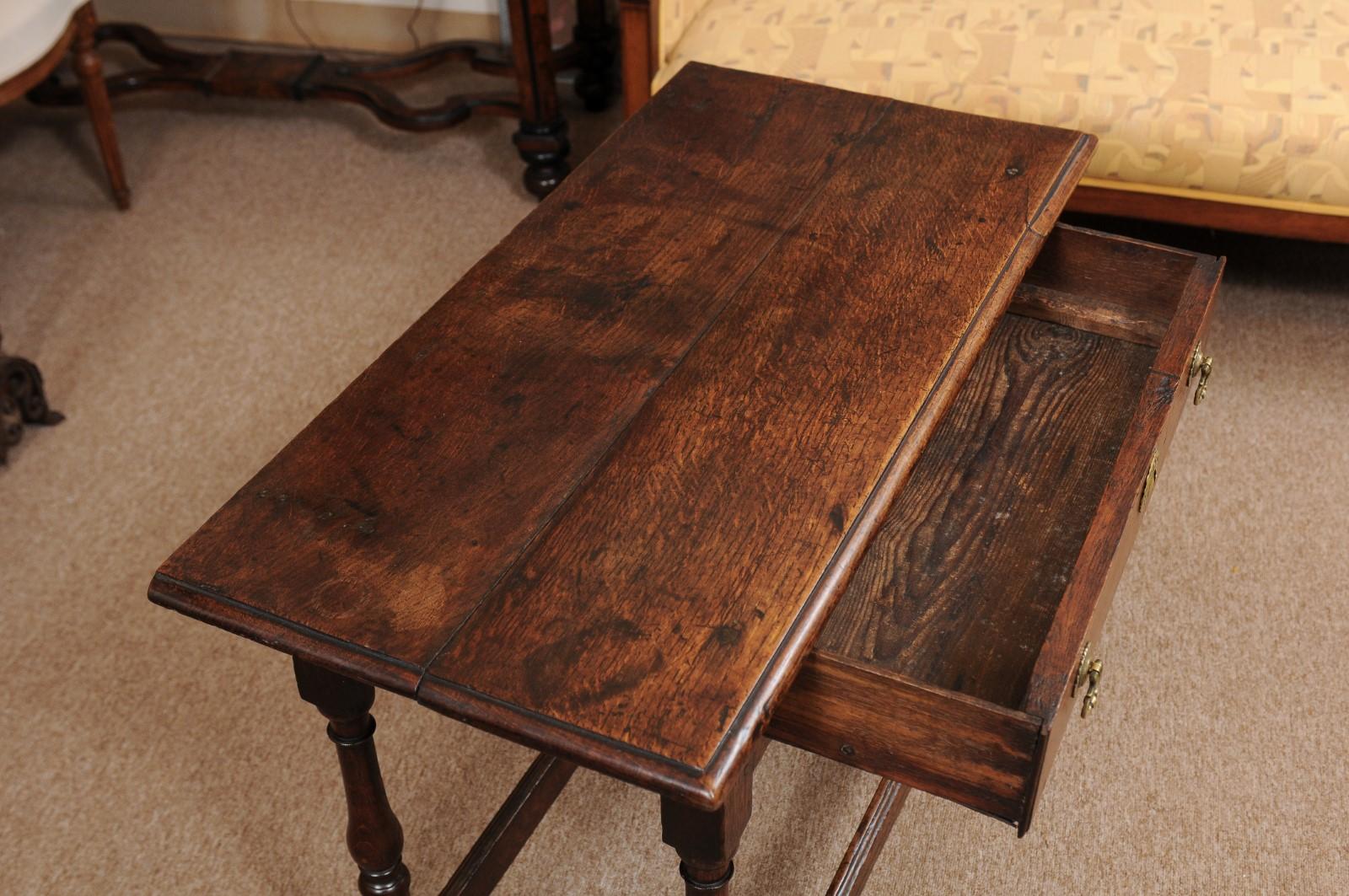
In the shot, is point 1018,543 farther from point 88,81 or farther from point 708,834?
point 88,81

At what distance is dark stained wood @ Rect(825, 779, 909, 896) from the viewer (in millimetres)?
1162

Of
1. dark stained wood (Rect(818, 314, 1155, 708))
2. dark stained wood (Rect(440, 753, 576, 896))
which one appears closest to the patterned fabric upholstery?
dark stained wood (Rect(818, 314, 1155, 708))

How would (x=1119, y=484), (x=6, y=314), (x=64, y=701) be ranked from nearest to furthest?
(x=1119, y=484) → (x=64, y=701) → (x=6, y=314)

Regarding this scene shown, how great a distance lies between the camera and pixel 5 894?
1298 millimetres

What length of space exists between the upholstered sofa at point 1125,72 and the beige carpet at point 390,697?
27cm

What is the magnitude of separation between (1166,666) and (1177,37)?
894 millimetres

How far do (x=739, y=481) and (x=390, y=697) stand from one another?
0.66 meters

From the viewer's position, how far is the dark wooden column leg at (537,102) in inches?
81.3

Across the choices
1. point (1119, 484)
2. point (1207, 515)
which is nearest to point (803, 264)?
point (1119, 484)

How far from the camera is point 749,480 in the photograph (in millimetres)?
986

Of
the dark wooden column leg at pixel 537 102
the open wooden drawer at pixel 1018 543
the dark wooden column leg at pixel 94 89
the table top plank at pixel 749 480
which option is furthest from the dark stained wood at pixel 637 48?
the dark wooden column leg at pixel 94 89

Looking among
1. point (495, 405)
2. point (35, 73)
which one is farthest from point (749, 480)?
point (35, 73)

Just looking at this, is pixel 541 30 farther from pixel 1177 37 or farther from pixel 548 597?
pixel 548 597

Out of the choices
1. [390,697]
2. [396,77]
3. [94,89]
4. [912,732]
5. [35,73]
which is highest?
[912,732]
